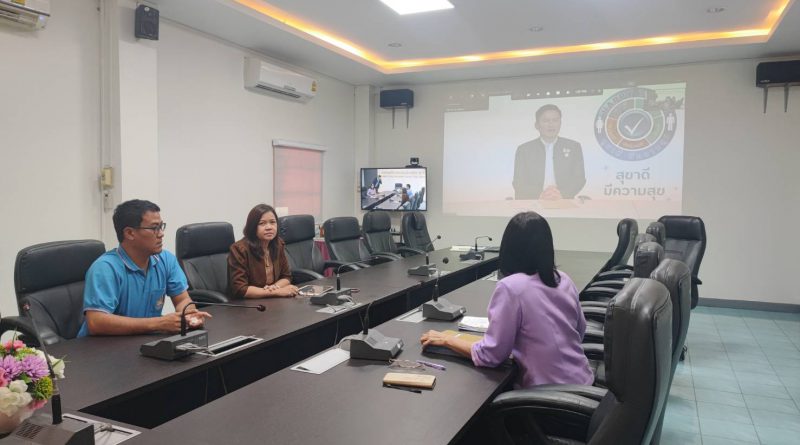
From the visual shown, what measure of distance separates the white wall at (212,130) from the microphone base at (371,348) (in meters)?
3.17

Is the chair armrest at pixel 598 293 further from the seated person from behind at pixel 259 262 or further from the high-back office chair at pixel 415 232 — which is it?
the high-back office chair at pixel 415 232

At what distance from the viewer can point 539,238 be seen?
5.91 ft

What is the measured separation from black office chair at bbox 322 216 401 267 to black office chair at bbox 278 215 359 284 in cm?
21

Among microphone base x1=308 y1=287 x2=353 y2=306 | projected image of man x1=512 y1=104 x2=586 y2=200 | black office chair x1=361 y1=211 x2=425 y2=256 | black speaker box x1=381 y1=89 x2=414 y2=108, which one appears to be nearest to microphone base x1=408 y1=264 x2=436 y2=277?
microphone base x1=308 y1=287 x2=353 y2=306

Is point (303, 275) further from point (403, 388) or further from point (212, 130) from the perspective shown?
point (403, 388)

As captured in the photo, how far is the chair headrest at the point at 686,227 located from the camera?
15.0ft

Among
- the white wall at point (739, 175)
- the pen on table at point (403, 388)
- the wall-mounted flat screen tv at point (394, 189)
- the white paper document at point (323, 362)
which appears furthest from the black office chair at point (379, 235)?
the pen on table at point (403, 388)

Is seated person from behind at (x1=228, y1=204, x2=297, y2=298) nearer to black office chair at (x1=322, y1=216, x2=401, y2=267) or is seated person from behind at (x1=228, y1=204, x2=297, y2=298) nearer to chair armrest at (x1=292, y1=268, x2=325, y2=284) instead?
chair armrest at (x1=292, y1=268, x2=325, y2=284)

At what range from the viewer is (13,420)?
3.72 feet

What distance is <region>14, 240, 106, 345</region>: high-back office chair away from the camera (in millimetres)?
2207

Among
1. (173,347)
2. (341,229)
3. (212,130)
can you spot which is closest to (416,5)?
(341,229)

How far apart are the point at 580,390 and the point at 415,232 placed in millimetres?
4304

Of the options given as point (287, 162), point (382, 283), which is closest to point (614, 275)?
point (382, 283)

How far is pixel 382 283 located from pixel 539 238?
5.48 feet
